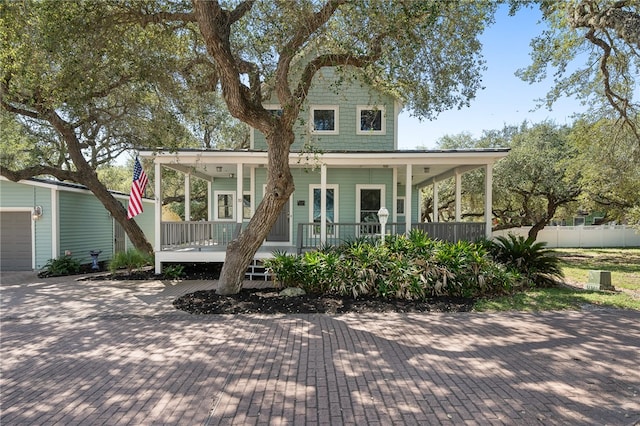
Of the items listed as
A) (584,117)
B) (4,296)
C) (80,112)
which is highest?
(584,117)

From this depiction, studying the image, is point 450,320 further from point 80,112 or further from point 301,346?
point 80,112

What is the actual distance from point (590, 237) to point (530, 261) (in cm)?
2069

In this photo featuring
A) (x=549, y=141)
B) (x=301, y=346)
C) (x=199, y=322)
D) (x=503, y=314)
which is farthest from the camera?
(x=549, y=141)

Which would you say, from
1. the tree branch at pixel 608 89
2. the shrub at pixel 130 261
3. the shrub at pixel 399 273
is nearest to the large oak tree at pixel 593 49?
the tree branch at pixel 608 89

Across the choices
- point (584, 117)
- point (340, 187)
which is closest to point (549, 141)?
point (584, 117)

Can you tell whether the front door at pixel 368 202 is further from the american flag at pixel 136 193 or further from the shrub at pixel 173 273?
the american flag at pixel 136 193

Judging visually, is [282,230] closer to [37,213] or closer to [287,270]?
[287,270]

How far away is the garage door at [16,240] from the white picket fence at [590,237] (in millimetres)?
26672

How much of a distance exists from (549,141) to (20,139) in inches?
1064

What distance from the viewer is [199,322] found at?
20.2 feet

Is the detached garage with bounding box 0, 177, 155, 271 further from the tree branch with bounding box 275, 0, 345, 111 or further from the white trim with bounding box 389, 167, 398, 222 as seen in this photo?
the white trim with bounding box 389, 167, 398, 222

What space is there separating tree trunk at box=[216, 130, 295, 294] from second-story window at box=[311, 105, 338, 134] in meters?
5.52

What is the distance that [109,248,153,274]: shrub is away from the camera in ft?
36.7

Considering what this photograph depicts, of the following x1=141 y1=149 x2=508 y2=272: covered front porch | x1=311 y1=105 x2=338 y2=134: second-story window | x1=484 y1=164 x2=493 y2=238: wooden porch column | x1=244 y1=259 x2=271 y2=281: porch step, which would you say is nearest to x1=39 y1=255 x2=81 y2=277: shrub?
x1=141 y1=149 x2=508 y2=272: covered front porch
